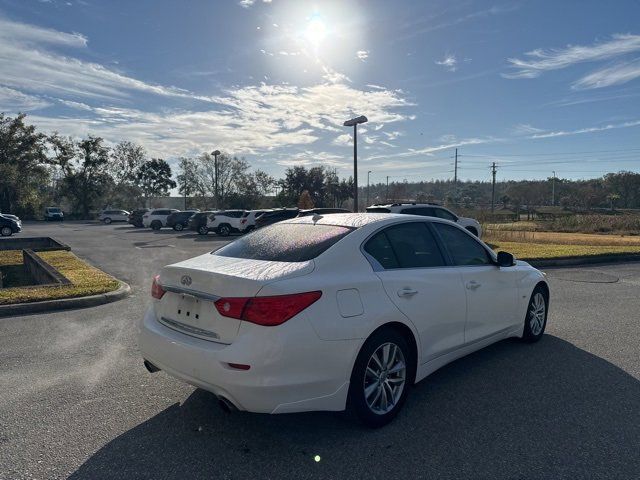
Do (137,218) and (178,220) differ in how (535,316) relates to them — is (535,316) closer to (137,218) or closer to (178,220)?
(178,220)

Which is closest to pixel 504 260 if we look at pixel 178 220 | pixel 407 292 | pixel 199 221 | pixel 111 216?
pixel 407 292

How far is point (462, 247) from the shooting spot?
4.65 meters

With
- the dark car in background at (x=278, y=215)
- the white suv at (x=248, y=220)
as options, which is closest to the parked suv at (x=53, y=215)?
the white suv at (x=248, y=220)

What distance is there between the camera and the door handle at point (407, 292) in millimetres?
3624

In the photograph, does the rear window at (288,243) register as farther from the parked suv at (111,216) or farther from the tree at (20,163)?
the tree at (20,163)

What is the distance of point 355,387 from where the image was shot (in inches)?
130

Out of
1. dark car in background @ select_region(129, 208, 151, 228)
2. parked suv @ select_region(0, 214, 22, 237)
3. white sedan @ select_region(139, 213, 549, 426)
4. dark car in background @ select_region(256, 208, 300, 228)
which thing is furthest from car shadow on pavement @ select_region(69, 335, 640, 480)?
dark car in background @ select_region(129, 208, 151, 228)

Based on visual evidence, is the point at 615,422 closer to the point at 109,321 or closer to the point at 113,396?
the point at 113,396

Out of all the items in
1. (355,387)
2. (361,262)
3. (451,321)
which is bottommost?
(355,387)

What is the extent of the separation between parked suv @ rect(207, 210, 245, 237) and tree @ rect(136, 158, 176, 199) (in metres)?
47.0

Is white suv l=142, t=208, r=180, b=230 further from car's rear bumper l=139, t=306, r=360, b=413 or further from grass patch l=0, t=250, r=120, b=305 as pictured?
car's rear bumper l=139, t=306, r=360, b=413

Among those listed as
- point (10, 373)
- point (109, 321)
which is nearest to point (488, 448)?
point (10, 373)

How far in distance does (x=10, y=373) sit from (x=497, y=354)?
16.4 ft

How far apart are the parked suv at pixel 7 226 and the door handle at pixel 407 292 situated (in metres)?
32.0
